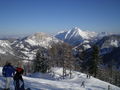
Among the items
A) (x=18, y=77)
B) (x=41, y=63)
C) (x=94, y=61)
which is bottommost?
(x=18, y=77)

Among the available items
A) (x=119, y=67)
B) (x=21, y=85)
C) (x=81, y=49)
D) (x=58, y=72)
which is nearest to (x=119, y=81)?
(x=81, y=49)

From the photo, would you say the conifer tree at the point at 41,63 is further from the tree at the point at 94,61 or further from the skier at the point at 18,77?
the skier at the point at 18,77

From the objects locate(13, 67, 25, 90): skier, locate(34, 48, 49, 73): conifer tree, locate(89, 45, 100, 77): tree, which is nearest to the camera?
locate(13, 67, 25, 90): skier

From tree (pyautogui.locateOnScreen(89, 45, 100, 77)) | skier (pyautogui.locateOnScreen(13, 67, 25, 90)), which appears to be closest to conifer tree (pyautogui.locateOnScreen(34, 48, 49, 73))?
tree (pyautogui.locateOnScreen(89, 45, 100, 77))

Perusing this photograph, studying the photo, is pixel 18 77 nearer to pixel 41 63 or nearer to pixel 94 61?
pixel 94 61

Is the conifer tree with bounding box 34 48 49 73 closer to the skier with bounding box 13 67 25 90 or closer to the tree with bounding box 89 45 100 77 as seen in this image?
the tree with bounding box 89 45 100 77

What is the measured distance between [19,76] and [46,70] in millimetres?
47492

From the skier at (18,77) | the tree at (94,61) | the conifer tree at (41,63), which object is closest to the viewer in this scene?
the skier at (18,77)

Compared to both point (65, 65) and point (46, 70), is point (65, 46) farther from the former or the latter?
point (46, 70)

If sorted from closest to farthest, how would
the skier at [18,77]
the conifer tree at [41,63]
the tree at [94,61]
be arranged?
the skier at [18,77] → the tree at [94,61] → the conifer tree at [41,63]

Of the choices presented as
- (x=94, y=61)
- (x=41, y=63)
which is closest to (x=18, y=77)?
(x=94, y=61)

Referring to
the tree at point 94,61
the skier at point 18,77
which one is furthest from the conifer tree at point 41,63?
the skier at point 18,77

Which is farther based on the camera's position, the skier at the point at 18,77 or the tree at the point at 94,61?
the tree at the point at 94,61

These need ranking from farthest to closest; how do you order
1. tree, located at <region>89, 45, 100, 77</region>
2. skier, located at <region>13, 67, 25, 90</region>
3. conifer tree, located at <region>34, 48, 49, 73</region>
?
conifer tree, located at <region>34, 48, 49, 73</region>
tree, located at <region>89, 45, 100, 77</region>
skier, located at <region>13, 67, 25, 90</region>
